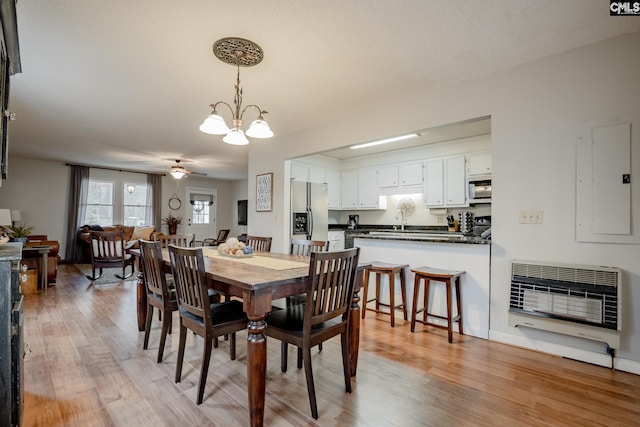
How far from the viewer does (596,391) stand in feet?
6.22

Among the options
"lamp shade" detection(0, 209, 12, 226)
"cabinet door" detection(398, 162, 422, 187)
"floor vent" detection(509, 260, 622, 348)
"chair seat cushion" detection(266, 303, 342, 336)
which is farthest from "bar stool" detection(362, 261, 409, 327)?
"lamp shade" detection(0, 209, 12, 226)

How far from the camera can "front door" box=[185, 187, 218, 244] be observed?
31.2 ft

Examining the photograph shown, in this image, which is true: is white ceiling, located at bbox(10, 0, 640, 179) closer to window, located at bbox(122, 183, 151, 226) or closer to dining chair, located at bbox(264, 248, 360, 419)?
dining chair, located at bbox(264, 248, 360, 419)

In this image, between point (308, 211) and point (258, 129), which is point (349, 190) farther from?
point (258, 129)

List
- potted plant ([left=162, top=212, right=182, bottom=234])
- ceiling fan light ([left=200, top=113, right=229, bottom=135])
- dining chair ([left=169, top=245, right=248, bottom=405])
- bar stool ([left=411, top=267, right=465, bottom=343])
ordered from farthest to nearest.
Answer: potted plant ([left=162, top=212, right=182, bottom=234])
bar stool ([left=411, top=267, right=465, bottom=343])
ceiling fan light ([left=200, top=113, right=229, bottom=135])
dining chair ([left=169, top=245, right=248, bottom=405])

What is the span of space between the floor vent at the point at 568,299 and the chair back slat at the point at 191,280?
240 cm

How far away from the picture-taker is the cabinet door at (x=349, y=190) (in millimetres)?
6246

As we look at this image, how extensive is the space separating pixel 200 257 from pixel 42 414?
3.86 feet

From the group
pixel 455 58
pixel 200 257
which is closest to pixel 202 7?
pixel 200 257

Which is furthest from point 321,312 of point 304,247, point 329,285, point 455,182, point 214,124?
point 455,182

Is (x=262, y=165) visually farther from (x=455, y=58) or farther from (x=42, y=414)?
(x=42, y=414)

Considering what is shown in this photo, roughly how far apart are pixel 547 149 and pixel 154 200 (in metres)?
9.00

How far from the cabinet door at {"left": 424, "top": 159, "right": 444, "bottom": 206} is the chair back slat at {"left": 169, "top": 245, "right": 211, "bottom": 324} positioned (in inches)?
166

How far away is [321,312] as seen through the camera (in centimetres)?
174
